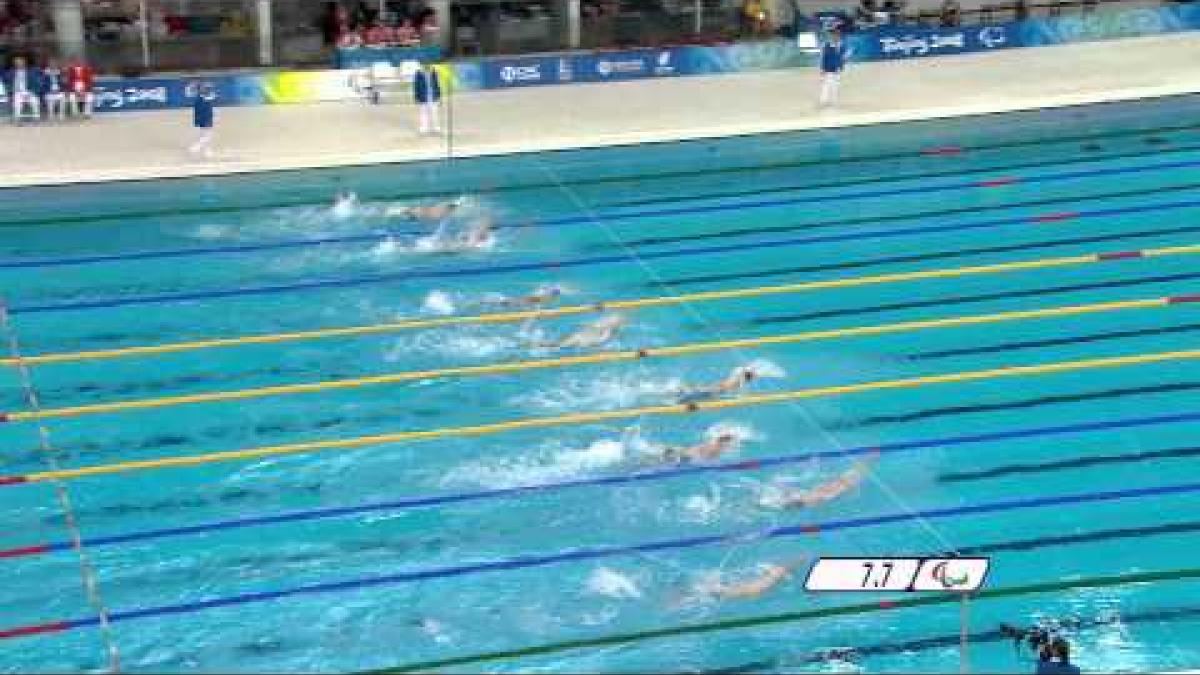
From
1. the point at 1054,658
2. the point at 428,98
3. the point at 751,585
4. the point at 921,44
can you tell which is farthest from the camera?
the point at 921,44

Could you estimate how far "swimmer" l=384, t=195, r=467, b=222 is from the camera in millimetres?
20734

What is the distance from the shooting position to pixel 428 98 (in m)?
23.8

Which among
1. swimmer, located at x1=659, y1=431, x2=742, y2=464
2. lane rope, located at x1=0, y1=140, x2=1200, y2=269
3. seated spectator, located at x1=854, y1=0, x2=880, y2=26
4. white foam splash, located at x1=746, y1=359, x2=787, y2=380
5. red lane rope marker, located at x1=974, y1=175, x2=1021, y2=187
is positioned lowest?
swimmer, located at x1=659, y1=431, x2=742, y2=464

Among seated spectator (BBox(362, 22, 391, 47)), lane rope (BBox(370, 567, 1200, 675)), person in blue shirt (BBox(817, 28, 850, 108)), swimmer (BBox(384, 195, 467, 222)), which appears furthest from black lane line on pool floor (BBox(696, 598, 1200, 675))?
seated spectator (BBox(362, 22, 391, 47))

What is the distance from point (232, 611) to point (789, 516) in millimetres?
4077

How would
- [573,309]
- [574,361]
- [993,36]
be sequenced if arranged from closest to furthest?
[574,361] < [573,309] < [993,36]

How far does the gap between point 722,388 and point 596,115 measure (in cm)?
1009

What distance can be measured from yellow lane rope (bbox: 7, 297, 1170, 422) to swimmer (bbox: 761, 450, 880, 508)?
2.84 m

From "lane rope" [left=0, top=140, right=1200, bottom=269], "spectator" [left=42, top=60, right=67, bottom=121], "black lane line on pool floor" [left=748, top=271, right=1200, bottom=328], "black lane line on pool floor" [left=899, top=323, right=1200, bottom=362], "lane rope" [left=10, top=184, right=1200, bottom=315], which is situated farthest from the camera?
"spectator" [left=42, top=60, right=67, bottom=121]

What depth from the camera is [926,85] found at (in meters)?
26.7

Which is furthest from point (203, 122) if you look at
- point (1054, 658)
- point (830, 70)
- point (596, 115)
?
point (1054, 658)

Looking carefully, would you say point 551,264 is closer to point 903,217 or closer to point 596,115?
point 903,217

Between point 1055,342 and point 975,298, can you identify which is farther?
point 975,298

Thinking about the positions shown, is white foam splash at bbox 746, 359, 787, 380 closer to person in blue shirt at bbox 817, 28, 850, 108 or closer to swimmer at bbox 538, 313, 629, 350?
swimmer at bbox 538, 313, 629, 350
